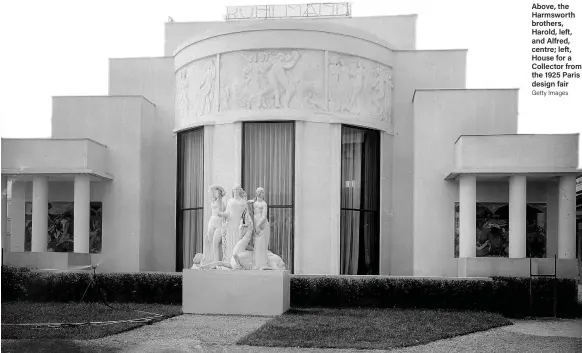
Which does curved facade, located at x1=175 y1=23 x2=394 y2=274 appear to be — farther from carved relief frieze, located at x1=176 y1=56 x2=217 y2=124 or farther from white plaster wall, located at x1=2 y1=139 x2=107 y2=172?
white plaster wall, located at x1=2 y1=139 x2=107 y2=172

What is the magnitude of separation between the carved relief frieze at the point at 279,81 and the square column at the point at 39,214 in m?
7.37

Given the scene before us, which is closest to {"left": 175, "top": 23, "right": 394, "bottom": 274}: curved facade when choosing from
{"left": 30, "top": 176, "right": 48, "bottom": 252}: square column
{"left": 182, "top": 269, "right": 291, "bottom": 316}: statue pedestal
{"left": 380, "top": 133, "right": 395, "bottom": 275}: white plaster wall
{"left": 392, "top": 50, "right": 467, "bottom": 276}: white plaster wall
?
{"left": 380, "top": 133, "right": 395, "bottom": 275}: white plaster wall

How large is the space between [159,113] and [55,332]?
1615cm

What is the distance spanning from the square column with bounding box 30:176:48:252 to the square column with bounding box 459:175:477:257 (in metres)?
14.6

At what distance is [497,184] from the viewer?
2692 cm

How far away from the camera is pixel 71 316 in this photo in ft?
58.1

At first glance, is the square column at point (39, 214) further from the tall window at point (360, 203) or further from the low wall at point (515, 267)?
the low wall at point (515, 267)

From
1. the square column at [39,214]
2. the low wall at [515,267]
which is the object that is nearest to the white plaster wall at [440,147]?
the low wall at [515,267]

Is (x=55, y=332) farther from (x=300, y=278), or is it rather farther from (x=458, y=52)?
(x=458, y=52)

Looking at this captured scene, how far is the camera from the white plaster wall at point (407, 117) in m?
28.6

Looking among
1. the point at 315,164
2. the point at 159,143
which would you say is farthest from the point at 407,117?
the point at 159,143

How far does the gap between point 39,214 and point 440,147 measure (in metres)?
14.5

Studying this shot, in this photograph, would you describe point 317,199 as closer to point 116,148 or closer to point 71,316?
point 116,148

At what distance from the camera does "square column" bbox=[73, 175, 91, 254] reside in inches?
1073
